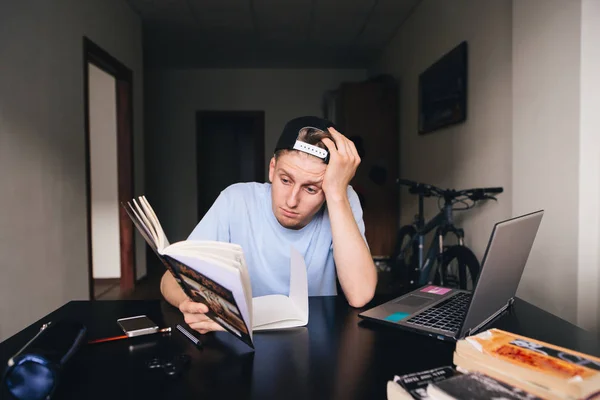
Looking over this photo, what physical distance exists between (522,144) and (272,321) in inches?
59.8

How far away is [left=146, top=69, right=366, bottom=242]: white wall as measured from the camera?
19.9 ft

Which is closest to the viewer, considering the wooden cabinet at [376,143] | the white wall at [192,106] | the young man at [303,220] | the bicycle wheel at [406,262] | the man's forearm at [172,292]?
the man's forearm at [172,292]

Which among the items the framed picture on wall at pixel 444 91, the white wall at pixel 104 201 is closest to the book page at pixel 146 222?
the framed picture on wall at pixel 444 91

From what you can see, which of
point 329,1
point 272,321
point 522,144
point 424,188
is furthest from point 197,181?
point 272,321

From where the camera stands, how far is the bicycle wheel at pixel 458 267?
2.32m

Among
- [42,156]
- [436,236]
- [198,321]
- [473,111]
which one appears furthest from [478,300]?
[42,156]

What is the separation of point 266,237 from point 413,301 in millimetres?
488

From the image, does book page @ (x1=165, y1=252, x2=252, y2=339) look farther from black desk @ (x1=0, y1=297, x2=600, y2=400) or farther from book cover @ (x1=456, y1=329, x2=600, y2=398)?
book cover @ (x1=456, y1=329, x2=600, y2=398)

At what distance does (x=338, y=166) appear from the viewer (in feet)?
3.82

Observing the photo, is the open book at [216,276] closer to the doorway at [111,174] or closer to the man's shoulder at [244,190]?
the man's shoulder at [244,190]

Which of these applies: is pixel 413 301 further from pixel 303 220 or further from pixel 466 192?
pixel 466 192

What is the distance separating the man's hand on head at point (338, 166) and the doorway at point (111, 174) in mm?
2989

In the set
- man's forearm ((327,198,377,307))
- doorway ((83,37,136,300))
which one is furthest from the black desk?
doorway ((83,37,136,300))

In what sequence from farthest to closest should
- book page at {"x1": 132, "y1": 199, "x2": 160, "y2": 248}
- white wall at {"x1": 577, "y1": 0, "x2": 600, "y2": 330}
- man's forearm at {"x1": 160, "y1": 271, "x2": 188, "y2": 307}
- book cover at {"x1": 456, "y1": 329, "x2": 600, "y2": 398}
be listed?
1. white wall at {"x1": 577, "y1": 0, "x2": 600, "y2": 330}
2. man's forearm at {"x1": 160, "y1": 271, "x2": 188, "y2": 307}
3. book page at {"x1": 132, "y1": 199, "x2": 160, "y2": 248}
4. book cover at {"x1": 456, "y1": 329, "x2": 600, "y2": 398}
